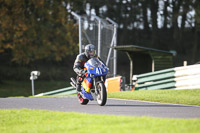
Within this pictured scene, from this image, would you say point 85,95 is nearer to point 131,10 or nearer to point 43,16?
point 43,16

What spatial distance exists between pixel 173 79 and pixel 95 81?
7.65 m

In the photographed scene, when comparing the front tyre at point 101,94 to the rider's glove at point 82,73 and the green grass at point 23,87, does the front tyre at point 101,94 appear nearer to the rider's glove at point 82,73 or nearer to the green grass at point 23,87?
the rider's glove at point 82,73

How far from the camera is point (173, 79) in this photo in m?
18.5

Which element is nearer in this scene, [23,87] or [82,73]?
[82,73]

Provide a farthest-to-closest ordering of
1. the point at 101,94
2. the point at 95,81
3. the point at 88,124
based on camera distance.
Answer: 1. the point at 95,81
2. the point at 101,94
3. the point at 88,124

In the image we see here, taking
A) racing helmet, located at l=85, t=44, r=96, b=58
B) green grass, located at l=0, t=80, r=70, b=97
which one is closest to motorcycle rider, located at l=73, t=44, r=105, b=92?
racing helmet, located at l=85, t=44, r=96, b=58

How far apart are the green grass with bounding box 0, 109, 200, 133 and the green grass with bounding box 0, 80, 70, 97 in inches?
753

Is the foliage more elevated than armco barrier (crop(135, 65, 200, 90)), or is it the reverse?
the foliage

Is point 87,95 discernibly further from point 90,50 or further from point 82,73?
point 90,50

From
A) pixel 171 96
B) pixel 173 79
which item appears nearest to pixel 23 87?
pixel 173 79

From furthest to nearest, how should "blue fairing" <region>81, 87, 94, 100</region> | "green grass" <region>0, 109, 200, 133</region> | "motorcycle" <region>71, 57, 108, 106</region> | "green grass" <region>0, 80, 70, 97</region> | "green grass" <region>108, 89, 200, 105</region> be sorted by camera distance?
1. "green grass" <region>0, 80, 70, 97</region>
2. "green grass" <region>108, 89, 200, 105</region>
3. "blue fairing" <region>81, 87, 94, 100</region>
4. "motorcycle" <region>71, 57, 108, 106</region>
5. "green grass" <region>0, 109, 200, 133</region>

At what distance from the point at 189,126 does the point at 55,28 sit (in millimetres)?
31612

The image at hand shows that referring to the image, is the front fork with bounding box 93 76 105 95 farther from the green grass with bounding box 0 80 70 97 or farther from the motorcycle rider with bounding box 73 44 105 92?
the green grass with bounding box 0 80 70 97

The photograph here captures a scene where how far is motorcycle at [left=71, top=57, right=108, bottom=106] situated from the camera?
11305 millimetres
